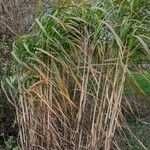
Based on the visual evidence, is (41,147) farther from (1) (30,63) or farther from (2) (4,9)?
(2) (4,9)

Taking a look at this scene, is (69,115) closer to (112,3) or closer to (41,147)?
(41,147)

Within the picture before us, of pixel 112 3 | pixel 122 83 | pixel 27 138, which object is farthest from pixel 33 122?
pixel 112 3

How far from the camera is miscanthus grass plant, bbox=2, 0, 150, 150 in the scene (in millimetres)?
5059

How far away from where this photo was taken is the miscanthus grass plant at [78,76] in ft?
16.6

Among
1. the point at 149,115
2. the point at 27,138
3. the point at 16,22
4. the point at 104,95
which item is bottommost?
the point at 149,115

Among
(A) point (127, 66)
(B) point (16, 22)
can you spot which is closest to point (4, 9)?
(B) point (16, 22)

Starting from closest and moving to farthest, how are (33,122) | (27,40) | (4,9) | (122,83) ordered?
(122,83) < (33,122) < (27,40) < (4,9)

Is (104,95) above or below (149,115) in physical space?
above

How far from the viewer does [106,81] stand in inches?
201

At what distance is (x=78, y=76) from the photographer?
5.29 m

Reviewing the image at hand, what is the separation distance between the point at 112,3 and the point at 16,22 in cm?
240

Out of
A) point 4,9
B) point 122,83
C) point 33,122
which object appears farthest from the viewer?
point 4,9

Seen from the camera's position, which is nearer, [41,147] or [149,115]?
[41,147]

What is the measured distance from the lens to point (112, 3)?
17.8 ft
